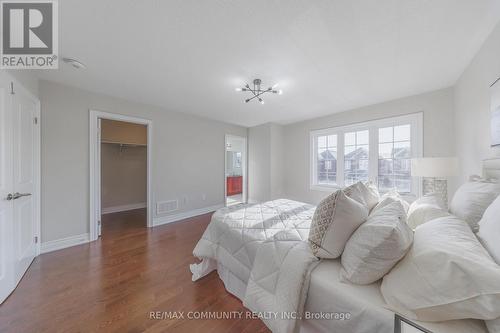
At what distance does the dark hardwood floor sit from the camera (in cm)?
142

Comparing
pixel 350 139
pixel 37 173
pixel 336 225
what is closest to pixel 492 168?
pixel 336 225

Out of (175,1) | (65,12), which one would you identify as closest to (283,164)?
(175,1)

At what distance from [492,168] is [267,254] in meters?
2.05

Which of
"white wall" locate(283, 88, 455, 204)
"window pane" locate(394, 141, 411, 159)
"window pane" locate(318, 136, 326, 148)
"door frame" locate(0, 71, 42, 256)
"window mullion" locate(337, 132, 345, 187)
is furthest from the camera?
"window pane" locate(318, 136, 326, 148)

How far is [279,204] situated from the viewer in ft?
8.58

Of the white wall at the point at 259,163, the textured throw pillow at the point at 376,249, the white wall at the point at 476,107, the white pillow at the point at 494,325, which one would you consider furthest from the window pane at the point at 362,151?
the white pillow at the point at 494,325

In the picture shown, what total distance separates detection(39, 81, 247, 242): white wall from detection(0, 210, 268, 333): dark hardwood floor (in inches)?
21.4

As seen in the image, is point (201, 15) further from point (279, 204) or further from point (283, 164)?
point (283, 164)

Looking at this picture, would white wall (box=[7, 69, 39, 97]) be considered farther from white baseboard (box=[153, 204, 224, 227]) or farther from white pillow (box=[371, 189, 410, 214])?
white pillow (box=[371, 189, 410, 214])

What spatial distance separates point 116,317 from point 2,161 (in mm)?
1747

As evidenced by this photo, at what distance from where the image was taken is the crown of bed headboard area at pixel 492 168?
4.76 feet

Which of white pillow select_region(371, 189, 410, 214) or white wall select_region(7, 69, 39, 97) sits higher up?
white wall select_region(7, 69, 39, 97)

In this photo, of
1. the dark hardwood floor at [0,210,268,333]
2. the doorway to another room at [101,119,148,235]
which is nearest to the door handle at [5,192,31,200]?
the dark hardwood floor at [0,210,268,333]

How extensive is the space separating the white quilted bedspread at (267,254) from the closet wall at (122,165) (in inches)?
152
